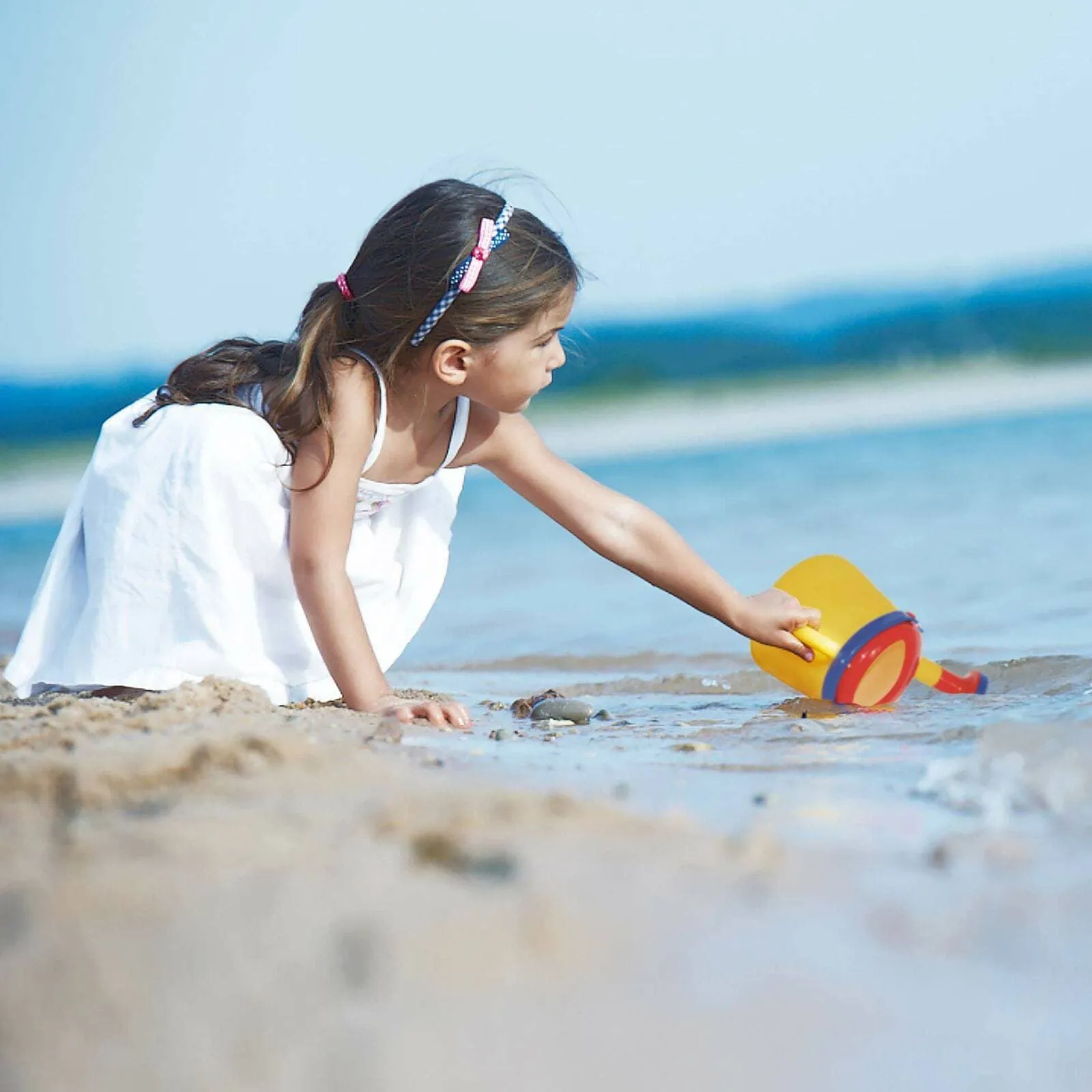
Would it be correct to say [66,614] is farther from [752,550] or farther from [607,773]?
[752,550]

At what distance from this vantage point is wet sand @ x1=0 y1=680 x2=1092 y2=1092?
2.26ft

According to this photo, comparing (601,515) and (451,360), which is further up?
(451,360)

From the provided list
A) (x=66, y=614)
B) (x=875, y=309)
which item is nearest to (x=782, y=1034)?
(x=66, y=614)

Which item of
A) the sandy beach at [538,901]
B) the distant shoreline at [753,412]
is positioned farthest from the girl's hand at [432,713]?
the distant shoreline at [753,412]

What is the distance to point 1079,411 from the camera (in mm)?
7234

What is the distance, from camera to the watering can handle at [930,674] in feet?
6.61

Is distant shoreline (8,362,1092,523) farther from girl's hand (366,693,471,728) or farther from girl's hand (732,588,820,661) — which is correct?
girl's hand (366,693,471,728)

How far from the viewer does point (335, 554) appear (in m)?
1.86

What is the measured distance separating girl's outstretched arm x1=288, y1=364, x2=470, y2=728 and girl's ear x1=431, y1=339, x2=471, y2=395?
0.13m

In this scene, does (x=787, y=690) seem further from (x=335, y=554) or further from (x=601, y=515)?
(x=335, y=554)

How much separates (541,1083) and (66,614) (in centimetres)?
152

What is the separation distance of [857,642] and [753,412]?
937 centimetres

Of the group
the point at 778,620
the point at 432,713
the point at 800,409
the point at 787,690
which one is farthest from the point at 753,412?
the point at 432,713

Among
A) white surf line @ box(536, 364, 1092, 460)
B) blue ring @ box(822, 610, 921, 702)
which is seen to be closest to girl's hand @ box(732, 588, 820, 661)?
blue ring @ box(822, 610, 921, 702)
